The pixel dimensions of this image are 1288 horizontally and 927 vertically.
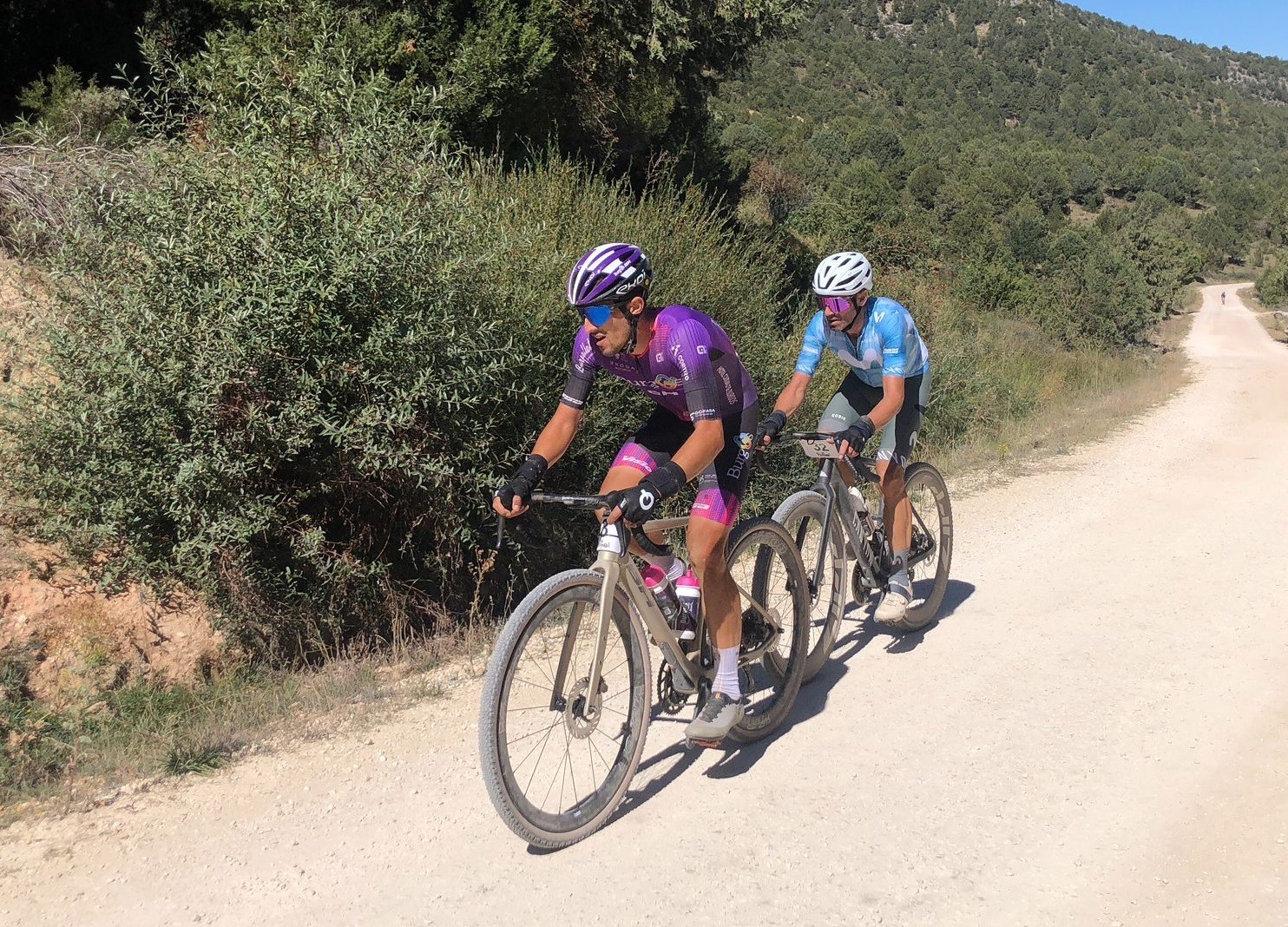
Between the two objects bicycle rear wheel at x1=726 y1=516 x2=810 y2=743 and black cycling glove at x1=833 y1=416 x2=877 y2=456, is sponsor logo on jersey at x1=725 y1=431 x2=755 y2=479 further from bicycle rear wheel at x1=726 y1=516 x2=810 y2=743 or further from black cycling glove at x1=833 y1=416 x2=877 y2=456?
black cycling glove at x1=833 y1=416 x2=877 y2=456

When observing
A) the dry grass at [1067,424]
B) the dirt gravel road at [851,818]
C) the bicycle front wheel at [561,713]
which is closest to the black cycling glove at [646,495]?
the bicycle front wheel at [561,713]

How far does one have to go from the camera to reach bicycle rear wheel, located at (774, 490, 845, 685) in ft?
16.4

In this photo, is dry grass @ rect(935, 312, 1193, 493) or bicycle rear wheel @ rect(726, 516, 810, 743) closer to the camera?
bicycle rear wheel @ rect(726, 516, 810, 743)

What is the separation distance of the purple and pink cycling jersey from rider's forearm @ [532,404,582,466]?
1.8 inches

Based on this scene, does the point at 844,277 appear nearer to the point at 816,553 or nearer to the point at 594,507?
the point at 816,553

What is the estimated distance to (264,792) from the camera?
3982 mm

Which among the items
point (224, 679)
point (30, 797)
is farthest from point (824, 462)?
point (30, 797)

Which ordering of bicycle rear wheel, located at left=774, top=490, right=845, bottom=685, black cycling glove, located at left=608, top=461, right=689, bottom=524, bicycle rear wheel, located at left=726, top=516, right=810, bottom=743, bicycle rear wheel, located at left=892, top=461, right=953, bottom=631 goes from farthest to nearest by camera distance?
bicycle rear wheel, located at left=892, top=461, right=953, bottom=631
bicycle rear wheel, located at left=774, top=490, right=845, bottom=685
bicycle rear wheel, located at left=726, top=516, right=810, bottom=743
black cycling glove, located at left=608, top=461, right=689, bottom=524

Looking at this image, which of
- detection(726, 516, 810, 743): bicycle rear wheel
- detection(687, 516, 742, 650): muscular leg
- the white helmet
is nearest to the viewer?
detection(687, 516, 742, 650): muscular leg

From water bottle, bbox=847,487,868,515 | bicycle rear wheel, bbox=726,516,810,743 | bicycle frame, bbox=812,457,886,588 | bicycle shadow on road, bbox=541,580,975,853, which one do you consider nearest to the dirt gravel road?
bicycle shadow on road, bbox=541,580,975,853

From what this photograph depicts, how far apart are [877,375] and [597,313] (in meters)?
2.36

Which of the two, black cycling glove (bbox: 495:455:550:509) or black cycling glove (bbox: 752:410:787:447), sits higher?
black cycling glove (bbox: 752:410:787:447)

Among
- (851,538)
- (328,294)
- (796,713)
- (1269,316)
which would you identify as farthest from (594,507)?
(1269,316)

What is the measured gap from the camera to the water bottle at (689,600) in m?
4.09
